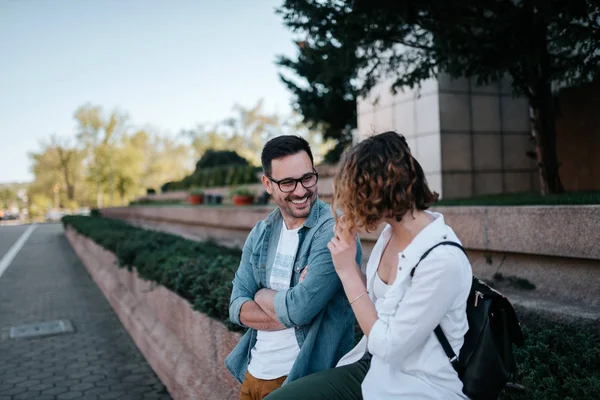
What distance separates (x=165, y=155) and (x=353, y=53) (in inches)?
3124

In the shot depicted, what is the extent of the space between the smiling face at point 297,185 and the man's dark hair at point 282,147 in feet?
0.07

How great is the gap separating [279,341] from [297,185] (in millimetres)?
767

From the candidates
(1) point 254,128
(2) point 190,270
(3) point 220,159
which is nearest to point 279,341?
(2) point 190,270

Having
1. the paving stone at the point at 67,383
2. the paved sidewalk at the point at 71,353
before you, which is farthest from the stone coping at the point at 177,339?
the paving stone at the point at 67,383

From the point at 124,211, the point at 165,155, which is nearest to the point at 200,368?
the point at 124,211

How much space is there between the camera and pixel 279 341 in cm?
258

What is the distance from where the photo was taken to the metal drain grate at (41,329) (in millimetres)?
7764

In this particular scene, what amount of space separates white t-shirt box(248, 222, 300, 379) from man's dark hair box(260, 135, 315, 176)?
15.5 inches

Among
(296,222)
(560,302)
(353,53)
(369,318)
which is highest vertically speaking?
(353,53)

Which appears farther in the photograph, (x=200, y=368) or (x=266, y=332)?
(x=200, y=368)

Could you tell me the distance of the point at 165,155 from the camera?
273 ft

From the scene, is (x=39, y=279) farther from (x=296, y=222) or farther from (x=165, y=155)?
(x=165, y=155)

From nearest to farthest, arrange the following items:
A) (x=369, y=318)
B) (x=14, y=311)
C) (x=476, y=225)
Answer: (x=369, y=318)
(x=476, y=225)
(x=14, y=311)

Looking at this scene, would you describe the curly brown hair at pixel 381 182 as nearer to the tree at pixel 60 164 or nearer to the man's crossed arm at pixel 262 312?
the man's crossed arm at pixel 262 312
